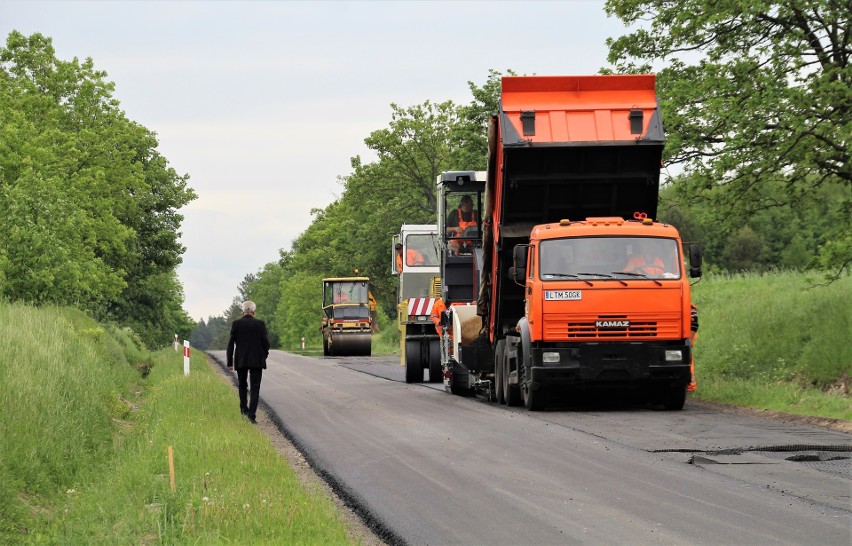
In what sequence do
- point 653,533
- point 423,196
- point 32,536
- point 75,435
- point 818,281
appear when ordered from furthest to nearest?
1. point 423,196
2. point 818,281
3. point 75,435
4. point 32,536
5. point 653,533

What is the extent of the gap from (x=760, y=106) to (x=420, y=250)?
13620mm

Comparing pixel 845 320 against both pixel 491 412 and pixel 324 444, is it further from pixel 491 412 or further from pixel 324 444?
pixel 324 444

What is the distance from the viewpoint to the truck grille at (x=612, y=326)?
1805cm

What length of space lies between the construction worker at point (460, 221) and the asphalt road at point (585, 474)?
207 inches

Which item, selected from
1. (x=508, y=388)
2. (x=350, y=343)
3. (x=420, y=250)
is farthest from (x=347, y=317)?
(x=508, y=388)

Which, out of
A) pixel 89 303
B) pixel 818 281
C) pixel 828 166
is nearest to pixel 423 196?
pixel 89 303

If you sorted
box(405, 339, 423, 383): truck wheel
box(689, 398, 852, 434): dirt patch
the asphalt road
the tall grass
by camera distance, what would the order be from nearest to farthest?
the asphalt road
the tall grass
box(689, 398, 852, 434): dirt patch
box(405, 339, 423, 383): truck wheel

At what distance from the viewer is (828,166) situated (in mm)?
21969

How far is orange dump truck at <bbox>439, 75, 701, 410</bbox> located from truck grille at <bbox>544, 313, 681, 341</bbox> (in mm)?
15

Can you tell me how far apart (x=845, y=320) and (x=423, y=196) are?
1897 inches

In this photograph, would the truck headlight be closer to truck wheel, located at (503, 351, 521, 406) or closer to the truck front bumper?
the truck front bumper

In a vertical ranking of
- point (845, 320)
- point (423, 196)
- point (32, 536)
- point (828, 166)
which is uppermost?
point (423, 196)

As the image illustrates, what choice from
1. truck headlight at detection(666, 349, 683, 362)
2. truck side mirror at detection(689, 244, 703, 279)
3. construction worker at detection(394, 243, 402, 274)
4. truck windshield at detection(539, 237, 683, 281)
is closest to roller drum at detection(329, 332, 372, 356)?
construction worker at detection(394, 243, 402, 274)

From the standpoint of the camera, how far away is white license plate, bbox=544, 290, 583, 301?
18.1 m
